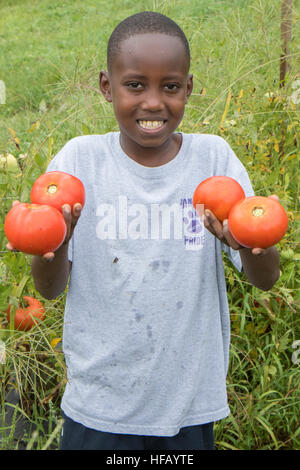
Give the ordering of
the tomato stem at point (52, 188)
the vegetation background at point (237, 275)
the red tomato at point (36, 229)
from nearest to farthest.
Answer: the red tomato at point (36, 229)
the tomato stem at point (52, 188)
the vegetation background at point (237, 275)

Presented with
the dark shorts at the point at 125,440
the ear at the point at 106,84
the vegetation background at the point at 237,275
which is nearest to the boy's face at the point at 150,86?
the ear at the point at 106,84

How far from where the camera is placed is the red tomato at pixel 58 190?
125 centimetres

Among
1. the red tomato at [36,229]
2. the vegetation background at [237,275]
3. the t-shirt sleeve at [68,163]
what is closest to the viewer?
the red tomato at [36,229]

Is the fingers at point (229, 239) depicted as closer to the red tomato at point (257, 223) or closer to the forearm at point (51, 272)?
the red tomato at point (257, 223)

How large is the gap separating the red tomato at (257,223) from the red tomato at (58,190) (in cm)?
36

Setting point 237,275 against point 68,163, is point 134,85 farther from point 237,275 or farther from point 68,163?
point 237,275

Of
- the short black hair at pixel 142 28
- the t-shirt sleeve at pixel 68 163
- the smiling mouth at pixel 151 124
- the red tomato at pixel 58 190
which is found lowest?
the red tomato at pixel 58 190

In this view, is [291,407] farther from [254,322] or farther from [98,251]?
[98,251]

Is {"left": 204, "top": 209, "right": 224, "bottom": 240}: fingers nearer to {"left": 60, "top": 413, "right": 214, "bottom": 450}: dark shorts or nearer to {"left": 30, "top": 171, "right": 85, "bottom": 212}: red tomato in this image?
{"left": 30, "top": 171, "right": 85, "bottom": 212}: red tomato

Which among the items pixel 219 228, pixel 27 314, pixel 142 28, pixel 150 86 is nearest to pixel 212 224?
pixel 219 228

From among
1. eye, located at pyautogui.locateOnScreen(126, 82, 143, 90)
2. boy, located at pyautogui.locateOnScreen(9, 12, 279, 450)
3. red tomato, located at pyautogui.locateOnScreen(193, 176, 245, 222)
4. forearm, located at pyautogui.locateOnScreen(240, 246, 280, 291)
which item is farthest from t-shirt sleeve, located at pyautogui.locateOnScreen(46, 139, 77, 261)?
forearm, located at pyautogui.locateOnScreen(240, 246, 280, 291)

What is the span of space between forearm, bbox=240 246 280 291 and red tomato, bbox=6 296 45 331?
0.83 metres

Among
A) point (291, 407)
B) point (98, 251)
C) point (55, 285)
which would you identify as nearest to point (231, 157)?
point (98, 251)
